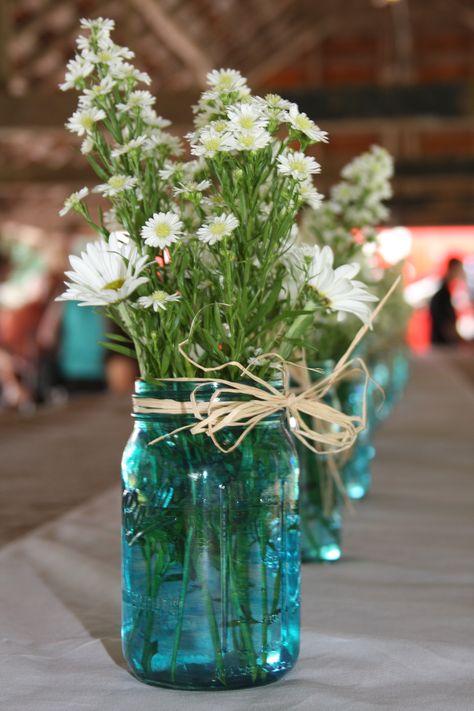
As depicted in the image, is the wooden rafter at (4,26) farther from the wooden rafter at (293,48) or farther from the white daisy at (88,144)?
the wooden rafter at (293,48)

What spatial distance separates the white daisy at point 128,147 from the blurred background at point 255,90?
109 centimetres

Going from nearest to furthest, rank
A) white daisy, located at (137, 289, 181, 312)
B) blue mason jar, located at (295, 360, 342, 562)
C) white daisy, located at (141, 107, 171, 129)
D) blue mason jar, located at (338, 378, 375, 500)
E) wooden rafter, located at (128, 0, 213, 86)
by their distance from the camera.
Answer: white daisy, located at (137, 289, 181, 312), white daisy, located at (141, 107, 171, 129), blue mason jar, located at (295, 360, 342, 562), blue mason jar, located at (338, 378, 375, 500), wooden rafter, located at (128, 0, 213, 86)

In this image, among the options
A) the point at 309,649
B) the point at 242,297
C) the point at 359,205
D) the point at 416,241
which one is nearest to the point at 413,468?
the point at 359,205

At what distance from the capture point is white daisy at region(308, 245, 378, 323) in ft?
2.21

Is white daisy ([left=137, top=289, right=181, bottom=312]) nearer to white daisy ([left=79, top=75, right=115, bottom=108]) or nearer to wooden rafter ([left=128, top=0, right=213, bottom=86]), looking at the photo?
white daisy ([left=79, top=75, right=115, bottom=108])

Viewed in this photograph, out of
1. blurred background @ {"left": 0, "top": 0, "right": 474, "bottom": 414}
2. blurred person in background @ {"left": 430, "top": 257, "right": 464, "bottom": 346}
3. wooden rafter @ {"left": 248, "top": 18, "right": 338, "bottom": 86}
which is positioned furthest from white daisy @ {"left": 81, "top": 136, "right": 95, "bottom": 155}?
wooden rafter @ {"left": 248, "top": 18, "right": 338, "bottom": 86}

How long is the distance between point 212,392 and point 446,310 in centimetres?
668

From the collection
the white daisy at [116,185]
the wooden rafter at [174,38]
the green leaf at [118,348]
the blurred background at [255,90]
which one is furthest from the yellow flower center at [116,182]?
the wooden rafter at [174,38]

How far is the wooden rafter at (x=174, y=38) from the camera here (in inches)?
335

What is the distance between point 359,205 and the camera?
109 centimetres

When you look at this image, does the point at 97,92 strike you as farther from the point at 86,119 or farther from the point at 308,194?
the point at 308,194

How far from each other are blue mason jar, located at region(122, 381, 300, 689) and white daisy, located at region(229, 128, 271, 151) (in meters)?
0.15

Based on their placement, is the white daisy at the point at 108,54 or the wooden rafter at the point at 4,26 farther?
the wooden rafter at the point at 4,26

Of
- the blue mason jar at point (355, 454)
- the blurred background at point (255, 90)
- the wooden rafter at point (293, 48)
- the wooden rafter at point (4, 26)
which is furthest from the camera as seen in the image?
the wooden rafter at point (293, 48)
